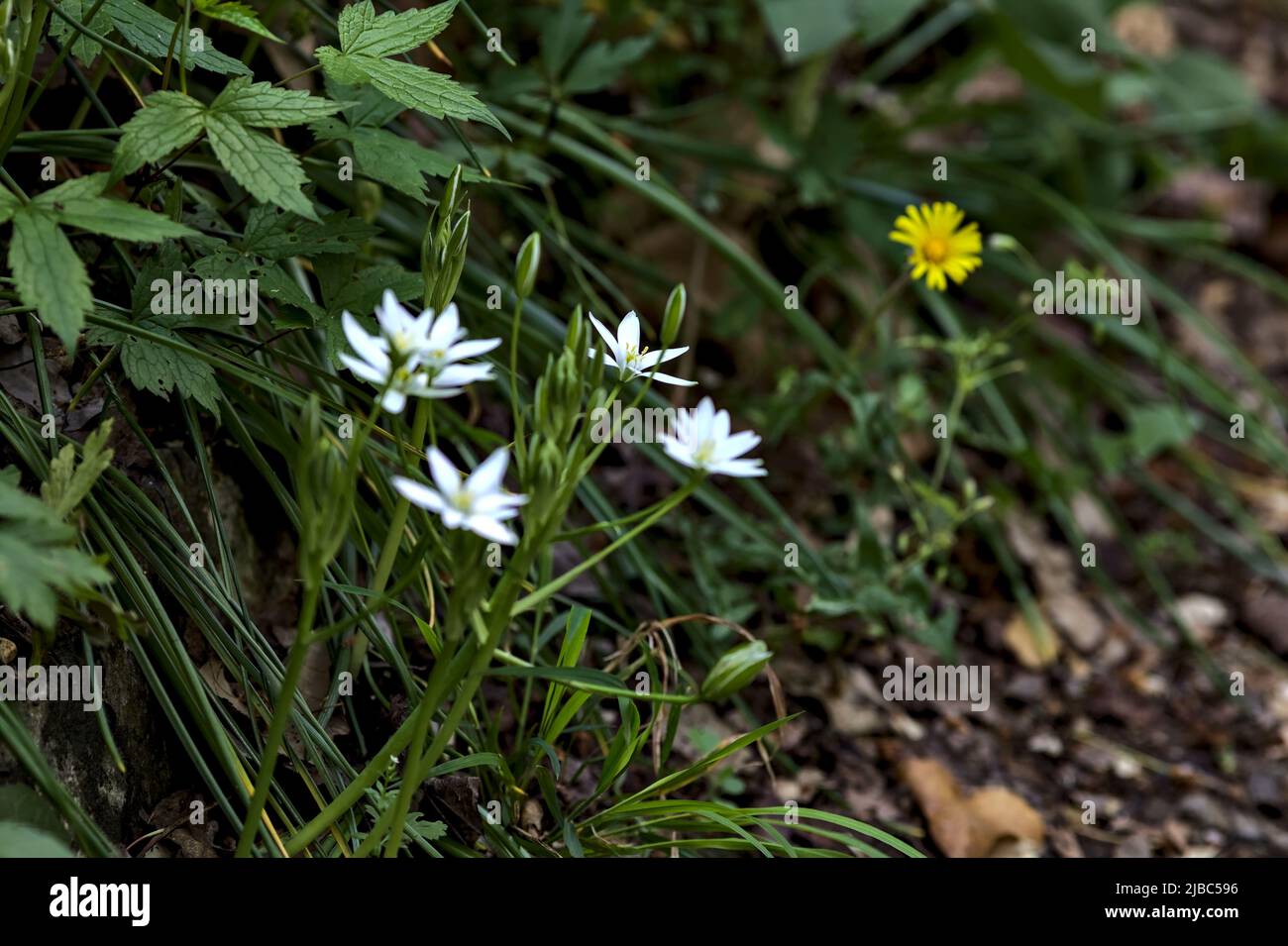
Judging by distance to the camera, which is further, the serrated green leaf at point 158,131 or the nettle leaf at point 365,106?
the nettle leaf at point 365,106

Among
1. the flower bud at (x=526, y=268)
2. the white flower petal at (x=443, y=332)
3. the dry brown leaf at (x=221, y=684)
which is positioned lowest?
the dry brown leaf at (x=221, y=684)

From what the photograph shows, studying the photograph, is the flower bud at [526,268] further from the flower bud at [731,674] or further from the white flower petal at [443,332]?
the flower bud at [731,674]

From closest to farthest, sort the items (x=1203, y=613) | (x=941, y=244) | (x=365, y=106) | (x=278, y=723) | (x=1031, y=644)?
(x=278, y=723) → (x=365, y=106) → (x=941, y=244) → (x=1031, y=644) → (x=1203, y=613)

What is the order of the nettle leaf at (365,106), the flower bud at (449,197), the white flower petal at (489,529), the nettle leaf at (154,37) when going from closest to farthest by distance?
the white flower petal at (489,529), the flower bud at (449,197), the nettle leaf at (154,37), the nettle leaf at (365,106)

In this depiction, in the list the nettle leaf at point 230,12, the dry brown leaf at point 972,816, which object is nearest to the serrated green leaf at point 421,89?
the nettle leaf at point 230,12

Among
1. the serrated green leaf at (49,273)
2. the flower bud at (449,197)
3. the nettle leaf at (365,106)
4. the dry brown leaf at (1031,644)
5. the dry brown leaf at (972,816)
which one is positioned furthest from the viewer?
the dry brown leaf at (1031,644)

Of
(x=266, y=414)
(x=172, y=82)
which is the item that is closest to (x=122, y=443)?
(x=266, y=414)

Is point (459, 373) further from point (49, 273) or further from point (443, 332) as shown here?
point (49, 273)

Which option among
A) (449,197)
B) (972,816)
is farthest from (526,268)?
(972,816)
